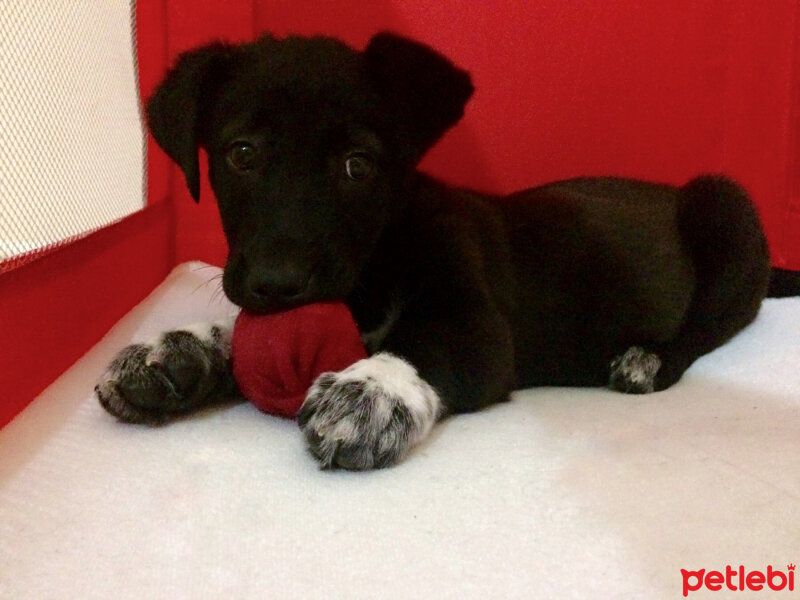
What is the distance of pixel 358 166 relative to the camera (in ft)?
6.23

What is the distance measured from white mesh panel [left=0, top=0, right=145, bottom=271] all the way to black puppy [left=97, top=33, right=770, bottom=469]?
351mm

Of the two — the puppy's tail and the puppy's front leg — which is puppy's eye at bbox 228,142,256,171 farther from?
the puppy's tail

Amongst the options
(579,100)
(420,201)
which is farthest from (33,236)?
(579,100)

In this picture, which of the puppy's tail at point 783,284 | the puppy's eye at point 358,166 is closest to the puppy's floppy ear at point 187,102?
the puppy's eye at point 358,166

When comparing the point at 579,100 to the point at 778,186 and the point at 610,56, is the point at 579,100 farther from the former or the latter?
the point at 778,186

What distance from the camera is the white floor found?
46.3 inches

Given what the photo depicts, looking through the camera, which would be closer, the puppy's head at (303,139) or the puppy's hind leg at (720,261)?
the puppy's head at (303,139)

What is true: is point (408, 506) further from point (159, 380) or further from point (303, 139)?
point (303, 139)

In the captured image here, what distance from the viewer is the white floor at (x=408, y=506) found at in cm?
118

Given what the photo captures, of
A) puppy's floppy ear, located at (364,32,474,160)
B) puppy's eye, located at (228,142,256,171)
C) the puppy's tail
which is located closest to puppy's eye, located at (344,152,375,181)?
puppy's floppy ear, located at (364,32,474,160)

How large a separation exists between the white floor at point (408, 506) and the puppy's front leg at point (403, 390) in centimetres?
5

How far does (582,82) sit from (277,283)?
229 centimetres

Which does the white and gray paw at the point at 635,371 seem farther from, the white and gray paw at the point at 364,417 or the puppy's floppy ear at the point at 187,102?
the puppy's floppy ear at the point at 187,102

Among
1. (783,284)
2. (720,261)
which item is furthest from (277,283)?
(783,284)
